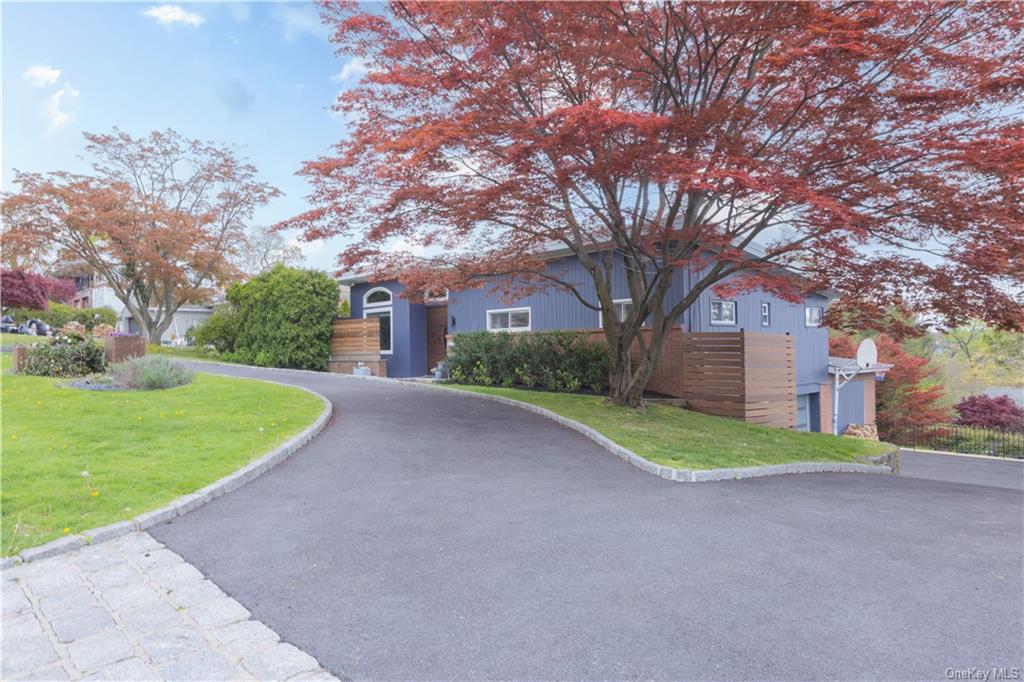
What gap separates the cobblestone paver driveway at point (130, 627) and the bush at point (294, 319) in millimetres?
15607

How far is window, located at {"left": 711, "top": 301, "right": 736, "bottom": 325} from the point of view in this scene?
13805mm

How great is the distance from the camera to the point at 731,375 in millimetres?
12203

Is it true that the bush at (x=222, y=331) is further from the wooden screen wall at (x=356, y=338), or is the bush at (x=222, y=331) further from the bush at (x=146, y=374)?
the bush at (x=146, y=374)

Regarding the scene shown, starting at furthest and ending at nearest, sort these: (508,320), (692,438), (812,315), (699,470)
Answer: (812,315), (508,320), (692,438), (699,470)

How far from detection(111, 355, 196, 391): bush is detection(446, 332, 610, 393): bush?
6987 millimetres

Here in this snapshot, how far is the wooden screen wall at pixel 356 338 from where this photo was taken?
1784 cm

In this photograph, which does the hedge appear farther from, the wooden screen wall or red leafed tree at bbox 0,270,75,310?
red leafed tree at bbox 0,270,75,310

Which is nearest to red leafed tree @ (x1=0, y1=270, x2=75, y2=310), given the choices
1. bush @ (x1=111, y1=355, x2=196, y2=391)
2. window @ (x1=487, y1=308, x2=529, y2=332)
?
bush @ (x1=111, y1=355, x2=196, y2=391)

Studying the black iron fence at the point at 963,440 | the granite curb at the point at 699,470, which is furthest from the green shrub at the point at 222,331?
the black iron fence at the point at 963,440

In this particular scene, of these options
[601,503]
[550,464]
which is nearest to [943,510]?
[601,503]

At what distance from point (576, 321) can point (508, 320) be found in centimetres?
248

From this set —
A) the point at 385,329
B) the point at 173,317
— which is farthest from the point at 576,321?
the point at 173,317

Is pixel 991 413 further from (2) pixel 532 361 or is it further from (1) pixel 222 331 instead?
(1) pixel 222 331

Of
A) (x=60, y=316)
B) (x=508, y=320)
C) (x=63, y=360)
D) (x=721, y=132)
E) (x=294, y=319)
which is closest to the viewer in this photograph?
(x=721, y=132)
